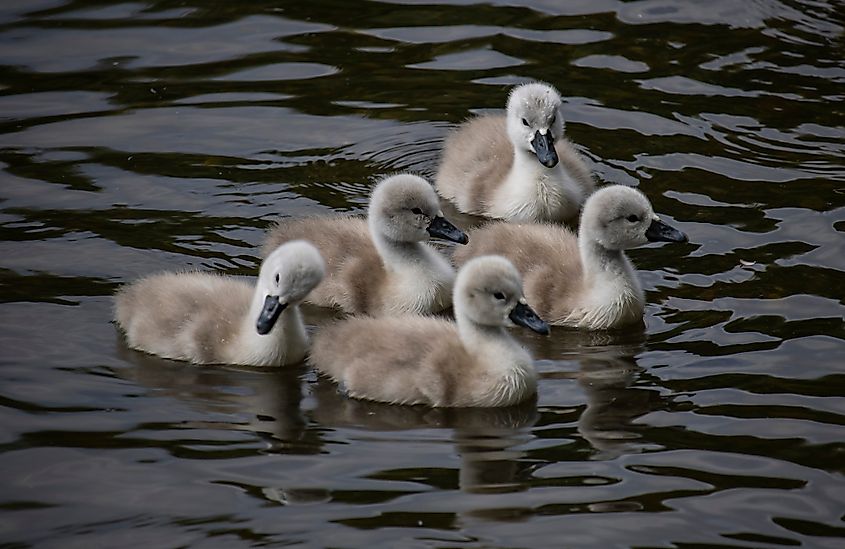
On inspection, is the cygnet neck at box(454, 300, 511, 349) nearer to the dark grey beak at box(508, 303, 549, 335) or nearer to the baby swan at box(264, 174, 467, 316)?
the dark grey beak at box(508, 303, 549, 335)

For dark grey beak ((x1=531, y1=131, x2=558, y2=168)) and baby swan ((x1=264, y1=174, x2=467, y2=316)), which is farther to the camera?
dark grey beak ((x1=531, y1=131, x2=558, y2=168))

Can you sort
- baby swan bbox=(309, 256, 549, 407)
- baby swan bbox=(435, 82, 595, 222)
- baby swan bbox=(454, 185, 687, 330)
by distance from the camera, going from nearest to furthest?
baby swan bbox=(309, 256, 549, 407) < baby swan bbox=(454, 185, 687, 330) < baby swan bbox=(435, 82, 595, 222)

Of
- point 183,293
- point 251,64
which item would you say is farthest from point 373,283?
point 251,64

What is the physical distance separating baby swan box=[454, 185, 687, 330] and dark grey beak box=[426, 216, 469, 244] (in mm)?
307

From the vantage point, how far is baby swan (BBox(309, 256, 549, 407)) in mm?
6621

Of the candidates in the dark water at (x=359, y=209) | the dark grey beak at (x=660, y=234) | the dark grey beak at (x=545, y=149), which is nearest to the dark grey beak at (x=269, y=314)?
the dark water at (x=359, y=209)

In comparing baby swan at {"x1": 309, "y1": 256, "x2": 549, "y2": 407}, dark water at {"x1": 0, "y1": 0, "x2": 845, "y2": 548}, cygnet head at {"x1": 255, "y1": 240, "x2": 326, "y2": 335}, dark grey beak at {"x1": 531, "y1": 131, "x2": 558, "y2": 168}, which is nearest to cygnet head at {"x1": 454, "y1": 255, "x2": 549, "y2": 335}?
baby swan at {"x1": 309, "y1": 256, "x2": 549, "y2": 407}

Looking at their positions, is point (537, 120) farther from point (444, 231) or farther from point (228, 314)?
point (228, 314)

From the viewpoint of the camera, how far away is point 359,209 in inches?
352

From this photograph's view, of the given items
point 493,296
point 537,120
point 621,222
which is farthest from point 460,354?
point 537,120

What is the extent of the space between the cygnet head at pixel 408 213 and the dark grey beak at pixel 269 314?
3.20ft

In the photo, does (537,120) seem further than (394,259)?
Yes

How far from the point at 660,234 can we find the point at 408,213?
1277 millimetres

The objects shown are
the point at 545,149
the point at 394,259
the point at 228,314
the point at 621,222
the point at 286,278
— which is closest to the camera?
the point at 286,278
